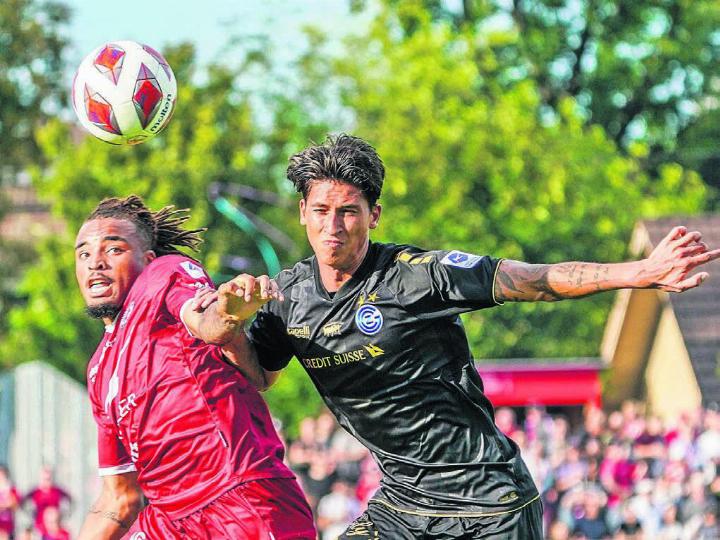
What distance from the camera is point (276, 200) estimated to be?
33750mm

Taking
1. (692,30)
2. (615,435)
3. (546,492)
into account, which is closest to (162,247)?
(546,492)

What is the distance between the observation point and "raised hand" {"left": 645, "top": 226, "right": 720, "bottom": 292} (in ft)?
18.0

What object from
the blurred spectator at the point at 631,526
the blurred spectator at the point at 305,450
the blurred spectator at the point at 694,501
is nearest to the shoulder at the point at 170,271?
the blurred spectator at the point at 305,450

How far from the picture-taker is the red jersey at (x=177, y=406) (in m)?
6.18

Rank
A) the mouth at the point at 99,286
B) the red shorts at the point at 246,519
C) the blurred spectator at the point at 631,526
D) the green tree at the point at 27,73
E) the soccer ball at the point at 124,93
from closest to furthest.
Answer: the red shorts at the point at 246,519 → the mouth at the point at 99,286 → the soccer ball at the point at 124,93 → the blurred spectator at the point at 631,526 → the green tree at the point at 27,73

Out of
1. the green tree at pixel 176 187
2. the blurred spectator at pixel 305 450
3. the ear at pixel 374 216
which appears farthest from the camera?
the green tree at pixel 176 187

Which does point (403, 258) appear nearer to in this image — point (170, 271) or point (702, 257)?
point (170, 271)

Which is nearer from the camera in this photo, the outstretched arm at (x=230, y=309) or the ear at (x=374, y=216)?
the outstretched arm at (x=230, y=309)

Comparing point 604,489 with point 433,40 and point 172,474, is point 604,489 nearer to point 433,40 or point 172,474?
point 172,474

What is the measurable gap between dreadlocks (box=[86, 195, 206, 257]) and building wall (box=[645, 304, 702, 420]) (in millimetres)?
19818

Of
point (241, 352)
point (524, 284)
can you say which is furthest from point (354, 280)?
point (524, 284)

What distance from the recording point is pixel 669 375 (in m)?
29.1

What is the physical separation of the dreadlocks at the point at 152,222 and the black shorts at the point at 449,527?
1.58 meters

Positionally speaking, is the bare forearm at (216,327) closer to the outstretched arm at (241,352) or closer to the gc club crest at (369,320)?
the outstretched arm at (241,352)
